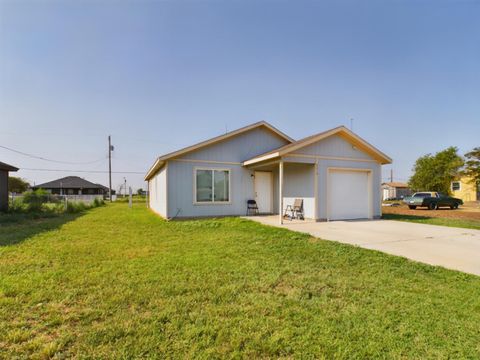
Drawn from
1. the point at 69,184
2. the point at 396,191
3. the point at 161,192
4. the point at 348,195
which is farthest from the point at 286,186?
the point at 69,184

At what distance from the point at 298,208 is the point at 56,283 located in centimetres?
906

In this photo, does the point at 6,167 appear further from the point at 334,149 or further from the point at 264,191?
the point at 334,149

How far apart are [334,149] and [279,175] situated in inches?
102


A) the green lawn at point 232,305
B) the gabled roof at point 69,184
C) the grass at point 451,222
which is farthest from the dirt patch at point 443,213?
the gabled roof at point 69,184

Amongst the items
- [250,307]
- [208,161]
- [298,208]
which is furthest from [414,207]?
[250,307]

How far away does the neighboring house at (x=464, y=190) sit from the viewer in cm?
3288

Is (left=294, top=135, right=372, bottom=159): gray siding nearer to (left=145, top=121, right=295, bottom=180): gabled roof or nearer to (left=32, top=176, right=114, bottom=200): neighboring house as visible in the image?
(left=145, top=121, right=295, bottom=180): gabled roof

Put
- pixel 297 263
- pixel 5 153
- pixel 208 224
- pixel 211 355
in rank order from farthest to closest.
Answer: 1. pixel 5 153
2. pixel 208 224
3. pixel 297 263
4. pixel 211 355

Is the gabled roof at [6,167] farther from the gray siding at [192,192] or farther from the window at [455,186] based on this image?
the window at [455,186]

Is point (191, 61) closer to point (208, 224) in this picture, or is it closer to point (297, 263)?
point (208, 224)

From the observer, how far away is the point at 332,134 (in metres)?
10.5

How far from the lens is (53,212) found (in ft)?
45.4

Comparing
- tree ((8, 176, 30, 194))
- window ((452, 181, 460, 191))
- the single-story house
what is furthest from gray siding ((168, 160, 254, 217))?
tree ((8, 176, 30, 194))

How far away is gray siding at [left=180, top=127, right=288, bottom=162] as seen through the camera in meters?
11.2
